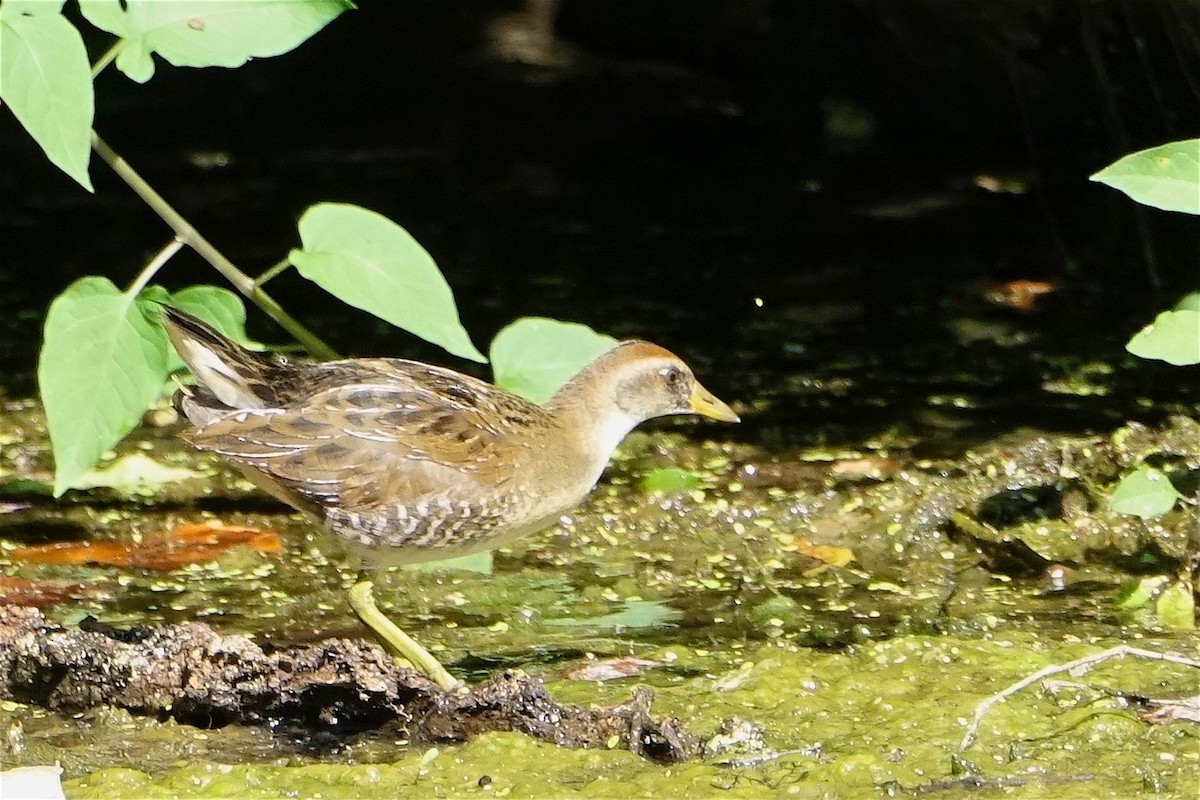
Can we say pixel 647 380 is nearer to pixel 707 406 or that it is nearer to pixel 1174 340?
pixel 707 406

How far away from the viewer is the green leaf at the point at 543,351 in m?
3.69

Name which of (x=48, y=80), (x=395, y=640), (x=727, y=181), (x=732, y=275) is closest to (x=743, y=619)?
(x=395, y=640)

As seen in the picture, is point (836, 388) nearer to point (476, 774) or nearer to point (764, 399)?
point (764, 399)

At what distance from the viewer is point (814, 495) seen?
202 inches

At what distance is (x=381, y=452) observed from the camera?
3.87 metres

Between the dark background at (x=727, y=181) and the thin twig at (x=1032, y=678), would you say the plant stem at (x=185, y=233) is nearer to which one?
the thin twig at (x=1032, y=678)

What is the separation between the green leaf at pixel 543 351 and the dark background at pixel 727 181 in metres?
1.94

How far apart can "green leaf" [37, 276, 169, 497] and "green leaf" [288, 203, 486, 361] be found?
1.00 ft

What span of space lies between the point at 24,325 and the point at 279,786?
3.84 m

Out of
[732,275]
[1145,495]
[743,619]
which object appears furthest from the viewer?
[732,275]

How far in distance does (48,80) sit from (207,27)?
1.28 ft

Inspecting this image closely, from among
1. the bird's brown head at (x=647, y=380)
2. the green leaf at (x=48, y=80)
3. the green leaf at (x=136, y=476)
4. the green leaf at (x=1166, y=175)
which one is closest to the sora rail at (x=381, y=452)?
the bird's brown head at (x=647, y=380)

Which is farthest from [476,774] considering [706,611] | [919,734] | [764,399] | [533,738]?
[764,399]

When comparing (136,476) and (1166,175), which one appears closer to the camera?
(1166,175)
